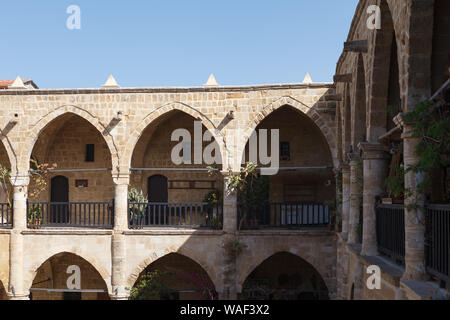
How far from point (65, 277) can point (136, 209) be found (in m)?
4.27

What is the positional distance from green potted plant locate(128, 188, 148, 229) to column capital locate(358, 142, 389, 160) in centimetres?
A: 709

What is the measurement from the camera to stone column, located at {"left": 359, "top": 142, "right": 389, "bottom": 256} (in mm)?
6977

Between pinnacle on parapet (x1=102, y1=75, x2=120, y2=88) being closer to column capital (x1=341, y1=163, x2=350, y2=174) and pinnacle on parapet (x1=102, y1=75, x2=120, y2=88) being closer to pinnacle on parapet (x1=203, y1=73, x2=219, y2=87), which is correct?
pinnacle on parapet (x1=203, y1=73, x2=219, y2=87)

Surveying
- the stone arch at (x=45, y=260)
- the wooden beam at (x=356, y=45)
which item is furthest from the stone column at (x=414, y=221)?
the stone arch at (x=45, y=260)

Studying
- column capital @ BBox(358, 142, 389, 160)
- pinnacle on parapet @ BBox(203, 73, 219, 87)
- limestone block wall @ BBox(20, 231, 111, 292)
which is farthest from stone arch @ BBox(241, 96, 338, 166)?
column capital @ BBox(358, 142, 389, 160)

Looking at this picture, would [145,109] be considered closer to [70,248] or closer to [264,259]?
[70,248]

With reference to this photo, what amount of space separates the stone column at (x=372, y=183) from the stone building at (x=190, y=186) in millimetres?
18

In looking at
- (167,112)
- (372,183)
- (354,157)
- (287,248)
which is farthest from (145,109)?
(372,183)

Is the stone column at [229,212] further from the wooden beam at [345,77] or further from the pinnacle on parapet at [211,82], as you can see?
the wooden beam at [345,77]

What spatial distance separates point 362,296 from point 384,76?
3.32 meters

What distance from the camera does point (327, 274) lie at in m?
11.9

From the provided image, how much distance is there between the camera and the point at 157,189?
14.8 meters

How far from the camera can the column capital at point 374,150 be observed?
6898 millimetres
